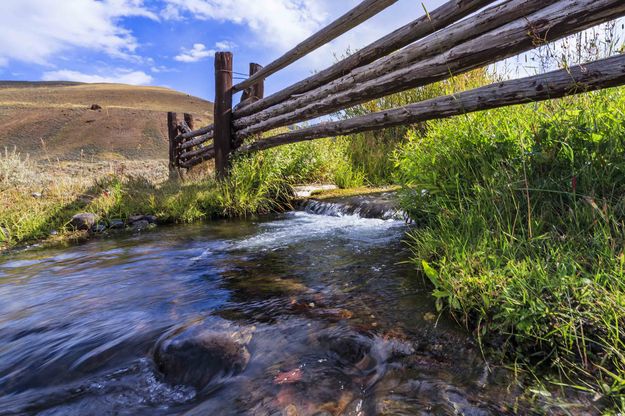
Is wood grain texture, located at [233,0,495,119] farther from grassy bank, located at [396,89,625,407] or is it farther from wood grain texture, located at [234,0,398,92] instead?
grassy bank, located at [396,89,625,407]

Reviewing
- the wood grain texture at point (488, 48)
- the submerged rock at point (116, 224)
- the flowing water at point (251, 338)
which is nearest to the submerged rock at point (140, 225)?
the submerged rock at point (116, 224)

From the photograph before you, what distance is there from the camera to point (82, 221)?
5.27 m

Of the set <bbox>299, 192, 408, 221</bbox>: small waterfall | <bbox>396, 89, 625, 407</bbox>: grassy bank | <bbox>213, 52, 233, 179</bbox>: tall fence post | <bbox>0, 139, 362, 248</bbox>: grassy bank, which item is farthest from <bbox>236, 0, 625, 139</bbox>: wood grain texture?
<bbox>213, 52, 233, 179</bbox>: tall fence post

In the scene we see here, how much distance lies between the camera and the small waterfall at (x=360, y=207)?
4.54 metres

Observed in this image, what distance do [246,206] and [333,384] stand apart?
468 cm

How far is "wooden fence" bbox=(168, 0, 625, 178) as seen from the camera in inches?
81.7

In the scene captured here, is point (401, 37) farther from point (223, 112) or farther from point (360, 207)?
point (223, 112)

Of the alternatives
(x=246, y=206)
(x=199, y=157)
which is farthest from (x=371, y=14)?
(x=199, y=157)

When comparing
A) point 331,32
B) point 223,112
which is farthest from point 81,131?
point 331,32

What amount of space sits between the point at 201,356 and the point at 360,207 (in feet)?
11.8

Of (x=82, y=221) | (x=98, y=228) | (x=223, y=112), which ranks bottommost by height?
(x=98, y=228)

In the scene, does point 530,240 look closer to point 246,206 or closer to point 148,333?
point 148,333

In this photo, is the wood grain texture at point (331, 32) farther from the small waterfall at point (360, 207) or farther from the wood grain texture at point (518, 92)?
the small waterfall at point (360, 207)

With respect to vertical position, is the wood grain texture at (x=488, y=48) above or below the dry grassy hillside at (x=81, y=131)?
below
